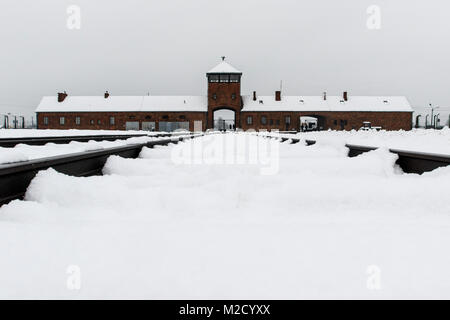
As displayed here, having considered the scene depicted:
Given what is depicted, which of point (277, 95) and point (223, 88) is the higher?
point (223, 88)

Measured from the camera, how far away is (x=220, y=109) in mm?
62281

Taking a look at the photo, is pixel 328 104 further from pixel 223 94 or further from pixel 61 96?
pixel 61 96

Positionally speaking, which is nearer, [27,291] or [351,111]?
[27,291]

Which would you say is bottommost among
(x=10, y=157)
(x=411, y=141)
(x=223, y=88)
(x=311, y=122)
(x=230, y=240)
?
(x=230, y=240)

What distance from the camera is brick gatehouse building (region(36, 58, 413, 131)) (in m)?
60.1

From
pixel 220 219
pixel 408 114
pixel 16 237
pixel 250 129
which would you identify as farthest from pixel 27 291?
pixel 408 114

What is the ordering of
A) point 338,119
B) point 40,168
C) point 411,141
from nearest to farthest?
point 40,168
point 411,141
point 338,119

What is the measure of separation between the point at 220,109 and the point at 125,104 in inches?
603

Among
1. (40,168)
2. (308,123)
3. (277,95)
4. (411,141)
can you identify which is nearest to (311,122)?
(308,123)

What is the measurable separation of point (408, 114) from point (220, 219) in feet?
229
